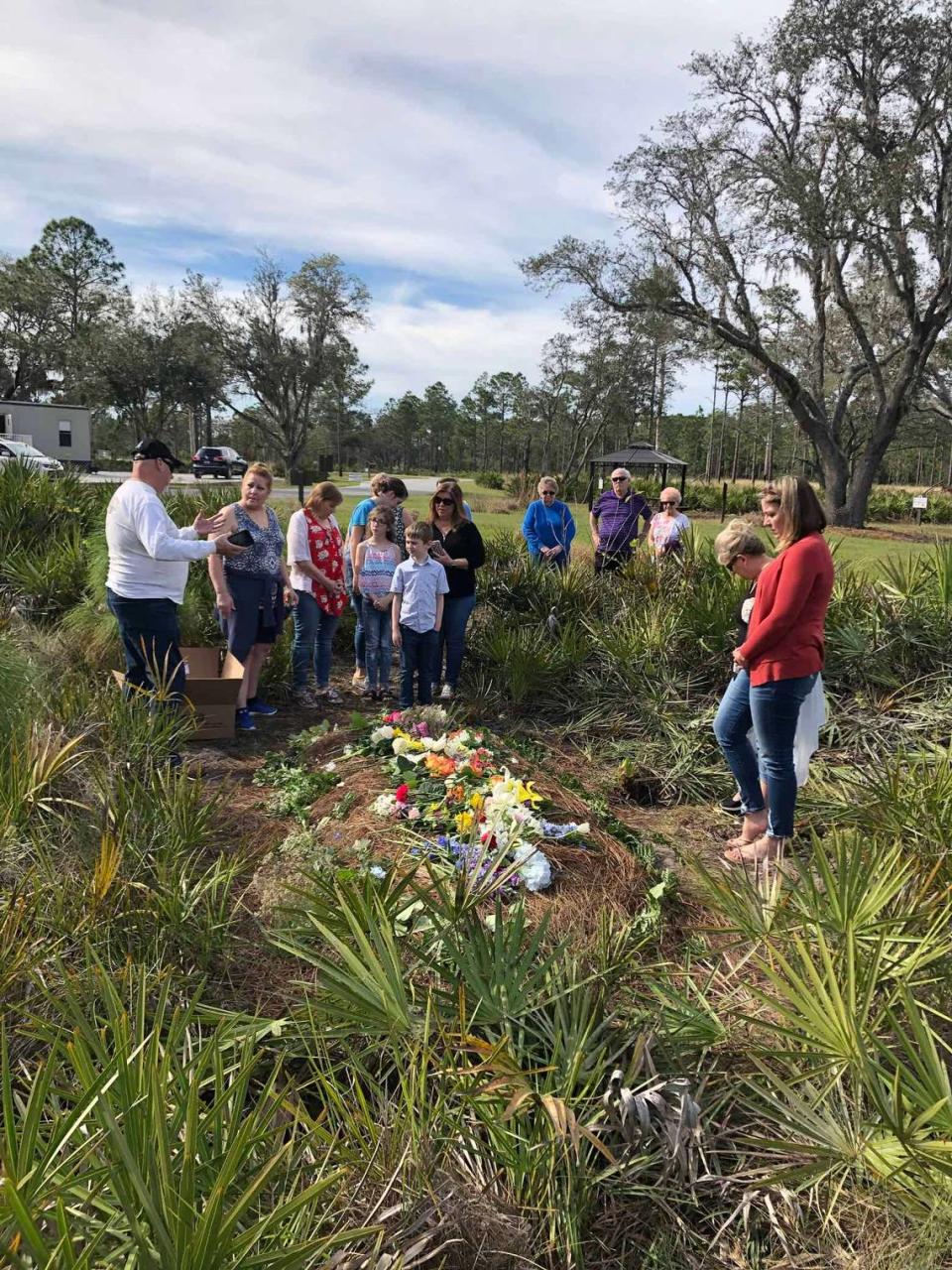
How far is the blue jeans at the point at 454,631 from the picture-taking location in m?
6.02

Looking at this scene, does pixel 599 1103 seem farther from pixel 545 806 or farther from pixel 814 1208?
pixel 545 806

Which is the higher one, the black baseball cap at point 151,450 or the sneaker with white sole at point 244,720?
the black baseball cap at point 151,450

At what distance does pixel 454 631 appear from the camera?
610 cm

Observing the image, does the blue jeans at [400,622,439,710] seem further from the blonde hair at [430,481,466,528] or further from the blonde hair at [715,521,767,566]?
the blonde hair at [715,521,767,566]

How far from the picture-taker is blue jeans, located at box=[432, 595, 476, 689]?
237 inches

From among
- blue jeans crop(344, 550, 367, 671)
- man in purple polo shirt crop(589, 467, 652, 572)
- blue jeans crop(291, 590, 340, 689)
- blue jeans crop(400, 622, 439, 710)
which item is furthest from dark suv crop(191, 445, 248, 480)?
blue jeans crop(400, 622, 439, 710)

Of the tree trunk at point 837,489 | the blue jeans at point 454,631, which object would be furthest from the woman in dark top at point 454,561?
the tree trunk at point 837,489

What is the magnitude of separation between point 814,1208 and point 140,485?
13.4 ft

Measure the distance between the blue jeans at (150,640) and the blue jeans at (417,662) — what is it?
1751 mm

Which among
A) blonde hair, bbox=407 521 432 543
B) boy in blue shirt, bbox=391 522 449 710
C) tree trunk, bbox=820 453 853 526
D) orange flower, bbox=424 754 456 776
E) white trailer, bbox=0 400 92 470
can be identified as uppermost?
white trailer, bbox=0 400 92 470

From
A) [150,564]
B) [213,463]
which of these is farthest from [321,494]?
[213,463]

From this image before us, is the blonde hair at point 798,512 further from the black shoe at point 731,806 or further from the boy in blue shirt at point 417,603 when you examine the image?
the boy in blue shirt at point 417,603

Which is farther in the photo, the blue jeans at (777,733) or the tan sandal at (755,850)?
the tan sandal at (755,850)

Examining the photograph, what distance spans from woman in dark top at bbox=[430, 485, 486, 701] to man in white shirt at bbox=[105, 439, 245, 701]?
1972 millimetres
